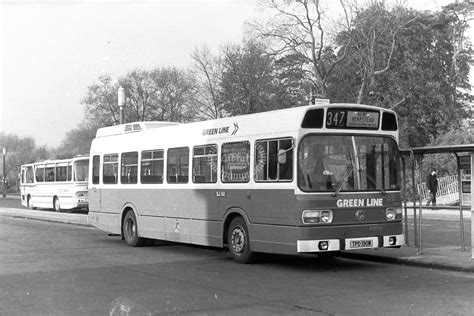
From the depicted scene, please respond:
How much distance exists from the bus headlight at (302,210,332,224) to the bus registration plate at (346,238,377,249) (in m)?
0.55

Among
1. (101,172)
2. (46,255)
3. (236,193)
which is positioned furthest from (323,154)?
(101,172)

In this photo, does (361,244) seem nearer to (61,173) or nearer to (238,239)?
(238,239)

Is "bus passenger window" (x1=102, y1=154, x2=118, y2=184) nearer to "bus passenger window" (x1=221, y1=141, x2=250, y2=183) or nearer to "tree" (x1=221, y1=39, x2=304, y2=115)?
"bus passenger window" (x1=221, y1=141, x2=250, y2=183)

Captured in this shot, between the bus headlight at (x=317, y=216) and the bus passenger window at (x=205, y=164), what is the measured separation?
2.73 m

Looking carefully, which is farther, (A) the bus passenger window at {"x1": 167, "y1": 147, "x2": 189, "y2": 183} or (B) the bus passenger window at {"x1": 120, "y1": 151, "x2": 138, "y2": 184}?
(B) the bus passenger window at {"x1": 120, "y1": 151, "x2": 138, "y2": 184}

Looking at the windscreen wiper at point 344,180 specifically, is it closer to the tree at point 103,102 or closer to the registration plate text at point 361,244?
the registration plate text at point 361,244

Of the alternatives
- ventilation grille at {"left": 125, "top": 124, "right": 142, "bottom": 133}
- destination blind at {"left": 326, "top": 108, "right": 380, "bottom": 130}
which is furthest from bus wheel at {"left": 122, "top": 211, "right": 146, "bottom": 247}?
destination blind at {"left": 326, "top": 108, "right": 380, "bottom": 130}

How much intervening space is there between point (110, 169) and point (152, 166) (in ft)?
7.33

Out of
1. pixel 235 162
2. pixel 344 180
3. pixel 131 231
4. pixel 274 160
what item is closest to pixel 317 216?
pixel 344 180

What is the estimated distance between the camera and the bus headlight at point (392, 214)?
36.6ft

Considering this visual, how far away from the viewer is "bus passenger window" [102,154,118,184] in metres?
16.2

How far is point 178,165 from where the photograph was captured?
13.8 m

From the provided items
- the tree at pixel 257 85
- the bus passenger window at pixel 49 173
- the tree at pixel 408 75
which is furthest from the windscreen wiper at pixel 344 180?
the tree at pixel 257 85

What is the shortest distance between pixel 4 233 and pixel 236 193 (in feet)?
36.1
